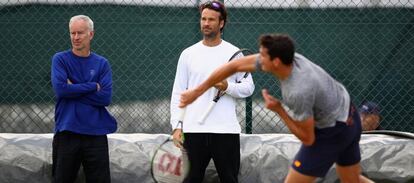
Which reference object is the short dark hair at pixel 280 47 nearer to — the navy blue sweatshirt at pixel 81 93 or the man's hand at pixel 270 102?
the man's hand at pixel 270 102

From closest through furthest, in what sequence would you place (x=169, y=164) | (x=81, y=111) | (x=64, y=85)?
(x=64, y=85) < (x=81, y=111) < (x=169, y=164)

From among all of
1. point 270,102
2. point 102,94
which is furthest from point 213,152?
point 270,102

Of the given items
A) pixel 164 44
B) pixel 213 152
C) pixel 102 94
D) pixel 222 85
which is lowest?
pixel 213 152

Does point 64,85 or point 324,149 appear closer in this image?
point 324,149

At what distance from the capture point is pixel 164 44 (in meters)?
8.03

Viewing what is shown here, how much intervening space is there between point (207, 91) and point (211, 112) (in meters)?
0.17

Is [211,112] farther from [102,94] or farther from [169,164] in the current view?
[102,94]

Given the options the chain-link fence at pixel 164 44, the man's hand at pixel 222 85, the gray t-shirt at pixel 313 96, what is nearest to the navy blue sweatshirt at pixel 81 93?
the man's hand at pixel 222 85

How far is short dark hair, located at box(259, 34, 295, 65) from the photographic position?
518 cm

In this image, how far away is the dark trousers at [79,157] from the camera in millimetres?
6582

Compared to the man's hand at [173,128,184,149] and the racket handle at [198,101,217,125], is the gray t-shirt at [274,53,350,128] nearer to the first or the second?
the racket handle at [198,101,217,125]

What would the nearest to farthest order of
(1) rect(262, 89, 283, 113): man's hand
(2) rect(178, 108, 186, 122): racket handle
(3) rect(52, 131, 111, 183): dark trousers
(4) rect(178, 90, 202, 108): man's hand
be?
(1) rect(262, 89, 283, 113): man's hand → (4) rect(178, 90, 202, 108): man's hand → (2) rect(178, 108, 186, 122): racket handle → (3) rect(52, 131, 111, 183): dark trousers

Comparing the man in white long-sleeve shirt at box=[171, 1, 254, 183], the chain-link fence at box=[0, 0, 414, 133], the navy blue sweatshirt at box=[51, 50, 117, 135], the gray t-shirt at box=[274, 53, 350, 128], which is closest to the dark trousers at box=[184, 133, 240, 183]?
the man in white long-sleeve shirt at box=[171, 1, 254, 183]

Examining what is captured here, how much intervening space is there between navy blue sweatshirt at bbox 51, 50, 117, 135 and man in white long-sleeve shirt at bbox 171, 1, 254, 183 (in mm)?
680
